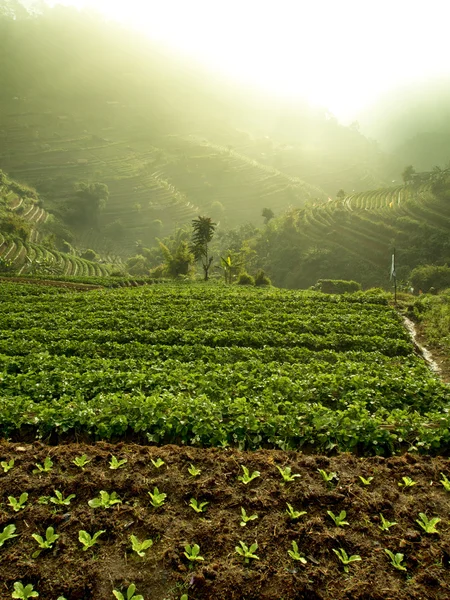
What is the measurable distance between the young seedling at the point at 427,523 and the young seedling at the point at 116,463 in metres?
4.42

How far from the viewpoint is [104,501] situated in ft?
16.7

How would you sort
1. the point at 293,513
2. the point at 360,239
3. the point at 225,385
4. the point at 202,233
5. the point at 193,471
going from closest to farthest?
the point at 293,513
the point at 193,471
the point at 225,385
the point at 202,233
the point at 360,239

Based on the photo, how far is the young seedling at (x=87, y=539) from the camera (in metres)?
4.44

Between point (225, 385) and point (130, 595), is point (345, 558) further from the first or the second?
point (225, 385)

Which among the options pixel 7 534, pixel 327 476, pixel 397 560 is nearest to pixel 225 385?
pixel 327 476

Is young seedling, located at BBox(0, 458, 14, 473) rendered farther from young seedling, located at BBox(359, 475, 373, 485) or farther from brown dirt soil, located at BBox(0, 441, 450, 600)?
young seedling, located at BBox(359, 475, 373, 485)

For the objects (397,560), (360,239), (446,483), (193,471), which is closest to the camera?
(397,560)

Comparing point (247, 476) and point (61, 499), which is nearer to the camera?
point (61, 499)

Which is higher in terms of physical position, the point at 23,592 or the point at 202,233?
the point at 202,233

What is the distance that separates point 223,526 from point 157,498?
1009 mm

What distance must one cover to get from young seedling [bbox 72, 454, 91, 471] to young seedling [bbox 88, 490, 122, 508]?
823 mm

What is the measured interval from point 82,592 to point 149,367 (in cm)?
653

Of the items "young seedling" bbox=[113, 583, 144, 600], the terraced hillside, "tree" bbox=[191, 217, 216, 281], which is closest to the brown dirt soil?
"young seedling" bbox=[113, 583, 144, 600]

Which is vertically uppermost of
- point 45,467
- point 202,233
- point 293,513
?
point 202,233
